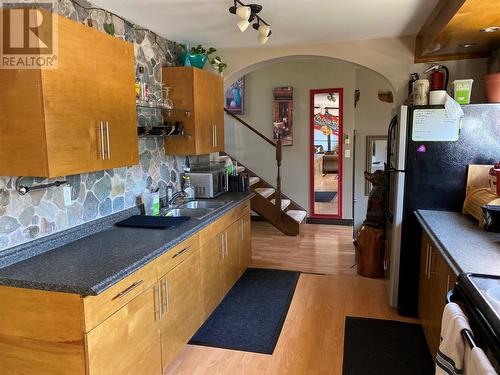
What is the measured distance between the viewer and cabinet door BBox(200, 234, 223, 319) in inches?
113

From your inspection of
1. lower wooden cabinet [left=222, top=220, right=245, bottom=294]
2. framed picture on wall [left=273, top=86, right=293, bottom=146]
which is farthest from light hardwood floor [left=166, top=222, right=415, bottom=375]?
framed picture on wall [left=273, top=86, right=293, bottom=146]

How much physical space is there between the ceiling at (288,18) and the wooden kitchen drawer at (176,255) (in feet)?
5.35

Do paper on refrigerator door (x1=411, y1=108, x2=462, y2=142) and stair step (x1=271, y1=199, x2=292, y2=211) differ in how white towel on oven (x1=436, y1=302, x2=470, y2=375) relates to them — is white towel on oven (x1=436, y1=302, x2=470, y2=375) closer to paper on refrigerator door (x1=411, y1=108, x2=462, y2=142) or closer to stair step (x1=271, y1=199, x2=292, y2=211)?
paper on refrigerator door (x1=411, y1=108, x2=462, y2=142)

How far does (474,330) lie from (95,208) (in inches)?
89.9

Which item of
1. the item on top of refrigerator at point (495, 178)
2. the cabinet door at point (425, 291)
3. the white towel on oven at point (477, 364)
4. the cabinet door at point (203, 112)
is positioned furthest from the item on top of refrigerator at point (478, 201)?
the cabinet door at point (203, 112)

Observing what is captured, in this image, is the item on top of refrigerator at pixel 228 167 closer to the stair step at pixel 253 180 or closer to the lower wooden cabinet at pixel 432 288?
the stair step at pixel 253 180

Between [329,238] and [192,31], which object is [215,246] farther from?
[329,238]

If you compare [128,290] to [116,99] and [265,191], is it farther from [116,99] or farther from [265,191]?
[265,191]

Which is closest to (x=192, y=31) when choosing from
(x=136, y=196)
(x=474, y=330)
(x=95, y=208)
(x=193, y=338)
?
(x=136, y=196)

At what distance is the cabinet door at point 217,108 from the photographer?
3.79 meters

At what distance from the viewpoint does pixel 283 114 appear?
A: 6.41 metres

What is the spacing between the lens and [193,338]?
2.85 m

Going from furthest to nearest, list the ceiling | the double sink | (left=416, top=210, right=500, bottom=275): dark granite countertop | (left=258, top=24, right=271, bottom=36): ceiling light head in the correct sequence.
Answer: the double sink, (left=258, top=24, right=271, bottom=36): ceiling light head, the ceiling, (left=416, top=210, right=500, bottom=275): dark granite countertop

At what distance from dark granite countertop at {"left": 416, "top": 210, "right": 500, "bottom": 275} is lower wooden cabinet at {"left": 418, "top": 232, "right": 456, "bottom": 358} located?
0.08 metres
